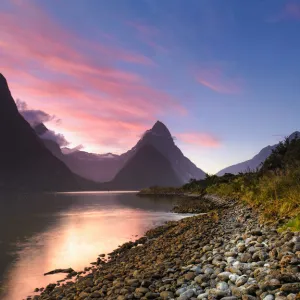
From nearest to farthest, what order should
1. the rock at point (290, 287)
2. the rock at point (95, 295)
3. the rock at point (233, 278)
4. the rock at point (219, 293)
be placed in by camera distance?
the rock at point (290, 287)
the rock at point (219, 293)
the rock at point (233, 278)
the rock at point (95, 295)

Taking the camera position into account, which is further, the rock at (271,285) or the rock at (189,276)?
the rock at (189,276)

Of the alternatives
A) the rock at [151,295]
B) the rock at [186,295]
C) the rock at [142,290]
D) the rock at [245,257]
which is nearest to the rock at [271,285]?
the rock at [186,295]

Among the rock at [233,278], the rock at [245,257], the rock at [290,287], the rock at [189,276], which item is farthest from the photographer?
the rock at [245,257]

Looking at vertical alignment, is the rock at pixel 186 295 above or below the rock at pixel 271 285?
below

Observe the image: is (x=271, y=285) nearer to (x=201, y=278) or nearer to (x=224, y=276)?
(x=224, y=276)

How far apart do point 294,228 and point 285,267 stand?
304 centimetres

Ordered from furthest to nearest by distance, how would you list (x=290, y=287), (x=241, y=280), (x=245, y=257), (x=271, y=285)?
1. (x=245, y=257)
2. (x=241, y=280)
3. (x=271, y=285)
4. (x=290, y=287)

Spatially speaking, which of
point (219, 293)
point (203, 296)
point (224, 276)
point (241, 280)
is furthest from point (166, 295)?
point (241, 280)

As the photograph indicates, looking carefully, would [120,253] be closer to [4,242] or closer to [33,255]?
[33,255]

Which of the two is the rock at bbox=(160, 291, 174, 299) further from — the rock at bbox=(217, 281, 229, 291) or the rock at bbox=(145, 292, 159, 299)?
the rock at bbox=(217, 281, 229, 291)

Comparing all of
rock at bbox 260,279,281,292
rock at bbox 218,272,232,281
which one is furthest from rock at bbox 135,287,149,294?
rock at bbox 260,279,281,292

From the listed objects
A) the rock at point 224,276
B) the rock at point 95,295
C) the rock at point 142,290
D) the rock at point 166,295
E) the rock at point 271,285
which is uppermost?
the rock at point 271,285

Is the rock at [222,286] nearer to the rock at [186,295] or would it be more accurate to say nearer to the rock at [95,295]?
the rock at [186,295]

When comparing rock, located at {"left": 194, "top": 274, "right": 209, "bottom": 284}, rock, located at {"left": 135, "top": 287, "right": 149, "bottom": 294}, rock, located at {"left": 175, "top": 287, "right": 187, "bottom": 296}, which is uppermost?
rock, located at {"left": 194, "top": 274, "right": 209, "bottom": 284}
